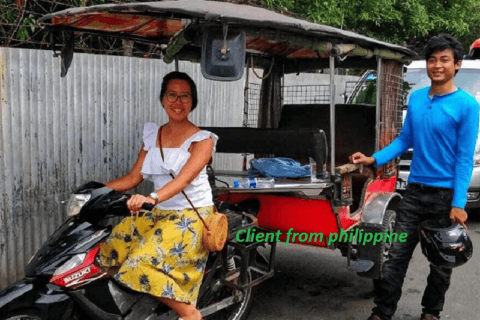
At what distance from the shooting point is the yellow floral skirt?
276 cm

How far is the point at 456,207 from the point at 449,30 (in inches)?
548

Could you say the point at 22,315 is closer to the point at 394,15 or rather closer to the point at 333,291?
the point at 333,291

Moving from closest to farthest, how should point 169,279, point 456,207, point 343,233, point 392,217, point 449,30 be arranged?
point 169,279 < point 456,207 < point 343,233 < point 392,217 < point 449,30

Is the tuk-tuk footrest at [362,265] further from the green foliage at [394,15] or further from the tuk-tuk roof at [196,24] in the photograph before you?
the green foliage at [394,15]

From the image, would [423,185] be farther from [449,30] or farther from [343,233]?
[449,30]

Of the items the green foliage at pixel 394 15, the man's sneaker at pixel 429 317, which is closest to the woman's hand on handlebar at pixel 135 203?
the man's sneaker at pixel 429 317

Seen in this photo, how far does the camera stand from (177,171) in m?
2.96

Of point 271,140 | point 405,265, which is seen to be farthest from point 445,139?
point 271,140

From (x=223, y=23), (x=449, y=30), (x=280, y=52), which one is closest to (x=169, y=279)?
(x=223, y=23)

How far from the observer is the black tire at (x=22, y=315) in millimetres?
2441

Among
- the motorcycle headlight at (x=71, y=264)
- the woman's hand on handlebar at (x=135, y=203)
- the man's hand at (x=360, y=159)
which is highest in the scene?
the man's hand at (x=360, y=159)

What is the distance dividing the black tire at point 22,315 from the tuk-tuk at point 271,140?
3.38 ft

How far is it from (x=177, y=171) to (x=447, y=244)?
1.85 meters

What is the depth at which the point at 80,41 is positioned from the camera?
17.9ft
